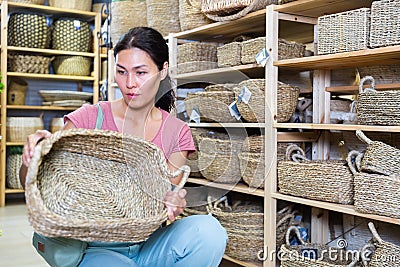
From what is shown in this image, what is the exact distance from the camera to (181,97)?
115 inches

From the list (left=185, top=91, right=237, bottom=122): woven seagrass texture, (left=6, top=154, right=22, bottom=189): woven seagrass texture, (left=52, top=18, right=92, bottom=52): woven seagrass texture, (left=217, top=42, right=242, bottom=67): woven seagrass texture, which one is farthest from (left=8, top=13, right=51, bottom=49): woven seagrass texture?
(left=217, top=42, right=242, bottom=67): woven seagrass texture

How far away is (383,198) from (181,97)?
1454 mm

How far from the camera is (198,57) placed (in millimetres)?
2781

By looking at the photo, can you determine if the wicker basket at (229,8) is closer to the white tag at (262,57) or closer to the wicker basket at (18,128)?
the white tag at (262,57)

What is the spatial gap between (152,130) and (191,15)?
47.4 inches

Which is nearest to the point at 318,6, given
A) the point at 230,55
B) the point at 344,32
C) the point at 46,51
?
the point at 344,32

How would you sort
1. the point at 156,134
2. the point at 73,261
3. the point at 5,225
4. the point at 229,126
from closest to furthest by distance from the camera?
the point at 73,261 → the point at 156,134 → the point at 229,126 → the point at 5,225

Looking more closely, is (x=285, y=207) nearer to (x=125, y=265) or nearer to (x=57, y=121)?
(x=125, y=265)

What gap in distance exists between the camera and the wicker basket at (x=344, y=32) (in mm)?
1859

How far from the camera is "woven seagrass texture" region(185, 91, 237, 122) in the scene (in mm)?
2467

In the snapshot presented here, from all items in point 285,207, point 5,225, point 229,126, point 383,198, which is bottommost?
point 5,225

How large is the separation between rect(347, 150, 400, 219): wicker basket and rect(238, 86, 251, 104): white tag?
0.64 meters

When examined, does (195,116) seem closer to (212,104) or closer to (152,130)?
(212,104)

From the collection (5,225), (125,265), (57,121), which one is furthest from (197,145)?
(57,121)
